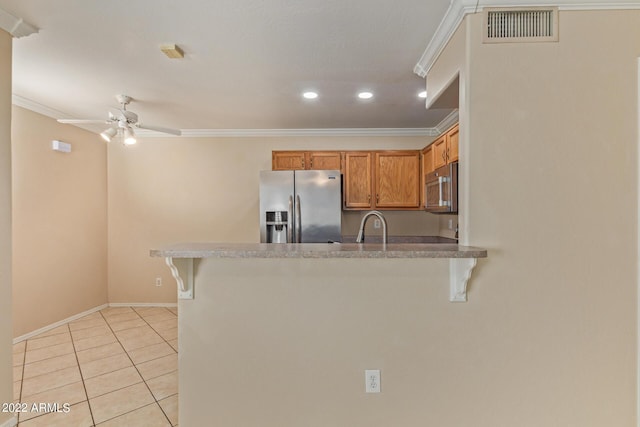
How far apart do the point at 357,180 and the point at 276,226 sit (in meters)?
1.22

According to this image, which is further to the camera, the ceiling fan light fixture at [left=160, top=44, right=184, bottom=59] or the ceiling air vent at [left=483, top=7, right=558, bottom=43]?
the ceiling fan light fixture at [left=160, top=44, right=184, bottom=59]

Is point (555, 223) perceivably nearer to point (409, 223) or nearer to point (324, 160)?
point (409, 223)

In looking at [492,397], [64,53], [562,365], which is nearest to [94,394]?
[64,53]

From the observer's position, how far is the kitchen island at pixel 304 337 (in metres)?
1.77

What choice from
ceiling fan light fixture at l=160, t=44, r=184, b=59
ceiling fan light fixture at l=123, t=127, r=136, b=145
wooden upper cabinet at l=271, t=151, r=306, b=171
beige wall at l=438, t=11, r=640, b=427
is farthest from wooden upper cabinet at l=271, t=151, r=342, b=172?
beige wall at l=438, t=11, r=640, b=427

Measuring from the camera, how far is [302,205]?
371cm

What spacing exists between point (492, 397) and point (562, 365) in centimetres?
38

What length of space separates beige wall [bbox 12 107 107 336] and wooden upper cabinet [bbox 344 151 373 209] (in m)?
3.26

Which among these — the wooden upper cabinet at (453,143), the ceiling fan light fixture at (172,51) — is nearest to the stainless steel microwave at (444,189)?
the wooden upper cabinet at (453,143)

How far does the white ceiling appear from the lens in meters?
1.83

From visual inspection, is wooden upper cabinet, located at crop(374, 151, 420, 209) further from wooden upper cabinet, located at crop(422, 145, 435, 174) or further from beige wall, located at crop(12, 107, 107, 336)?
beige wall, located at crop(12, 107, 107, 336)

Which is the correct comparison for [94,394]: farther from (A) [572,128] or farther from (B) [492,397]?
(A) [572,128]

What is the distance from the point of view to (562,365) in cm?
170

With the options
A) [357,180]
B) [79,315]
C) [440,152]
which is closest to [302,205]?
[357,180]
